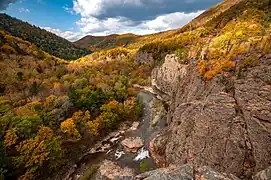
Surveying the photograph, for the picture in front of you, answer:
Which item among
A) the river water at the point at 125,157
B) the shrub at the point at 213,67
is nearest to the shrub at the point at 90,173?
the river water at the point at 125,157

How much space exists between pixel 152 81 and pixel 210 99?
80.1 m

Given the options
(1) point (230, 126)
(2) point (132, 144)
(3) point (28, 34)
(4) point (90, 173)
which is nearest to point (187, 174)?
(1) point (230, 126)

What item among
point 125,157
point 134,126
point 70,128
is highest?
point 70,128

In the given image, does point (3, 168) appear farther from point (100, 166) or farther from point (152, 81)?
point (152, 81)

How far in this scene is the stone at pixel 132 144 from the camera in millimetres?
42688

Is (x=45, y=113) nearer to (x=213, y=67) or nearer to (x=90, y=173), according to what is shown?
(x=90, y=173)

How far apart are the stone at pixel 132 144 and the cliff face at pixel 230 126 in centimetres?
1191

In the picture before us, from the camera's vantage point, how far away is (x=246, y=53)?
1231 inches

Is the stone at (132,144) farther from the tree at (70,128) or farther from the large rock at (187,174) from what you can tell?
the large rock at (187,174)

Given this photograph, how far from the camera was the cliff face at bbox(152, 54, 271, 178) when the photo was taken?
21562 millimetres

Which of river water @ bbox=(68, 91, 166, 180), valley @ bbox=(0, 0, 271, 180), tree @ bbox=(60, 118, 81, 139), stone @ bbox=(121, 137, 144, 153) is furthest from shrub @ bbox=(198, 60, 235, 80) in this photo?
tree @ bbox=(60, 118, 81, 139)

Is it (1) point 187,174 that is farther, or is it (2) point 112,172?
(2) point 112,172

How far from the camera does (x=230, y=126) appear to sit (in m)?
24.1

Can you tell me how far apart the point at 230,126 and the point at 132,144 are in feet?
76.8
